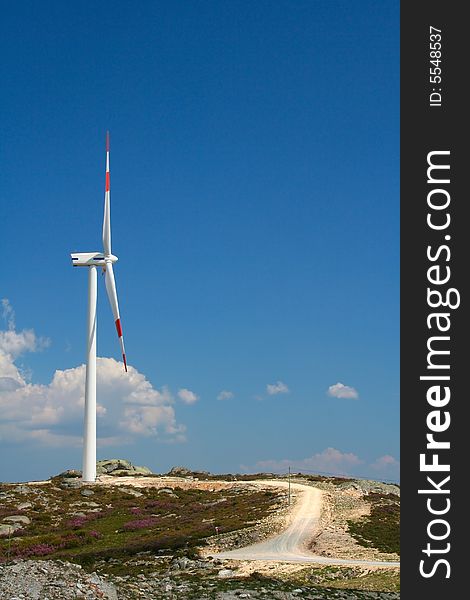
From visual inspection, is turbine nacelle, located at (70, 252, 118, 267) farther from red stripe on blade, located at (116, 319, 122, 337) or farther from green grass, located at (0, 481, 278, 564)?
green grass, located at (0, 481, 278, 564)

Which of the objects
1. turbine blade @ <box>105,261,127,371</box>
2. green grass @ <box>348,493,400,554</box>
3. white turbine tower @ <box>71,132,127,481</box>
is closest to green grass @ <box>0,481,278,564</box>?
white turbine tower @ <box>71,132,127,481</box>

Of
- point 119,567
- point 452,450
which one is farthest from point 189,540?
point 452,450

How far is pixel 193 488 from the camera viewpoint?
342 ft

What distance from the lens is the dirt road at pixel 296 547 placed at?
49.6m

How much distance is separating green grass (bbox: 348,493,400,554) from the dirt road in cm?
373

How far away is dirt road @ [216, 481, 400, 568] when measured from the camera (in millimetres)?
49625

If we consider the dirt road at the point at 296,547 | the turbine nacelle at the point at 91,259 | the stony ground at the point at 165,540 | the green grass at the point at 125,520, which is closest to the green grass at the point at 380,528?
the stony ground at the point at 165,540

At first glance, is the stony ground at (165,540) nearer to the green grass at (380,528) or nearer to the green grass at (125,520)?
the green grass at (125,520)

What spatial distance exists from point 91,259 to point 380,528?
58.3 meters

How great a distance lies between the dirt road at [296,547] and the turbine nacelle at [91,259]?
4529cm

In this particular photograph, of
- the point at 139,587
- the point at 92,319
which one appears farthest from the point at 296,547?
the point at 92,319

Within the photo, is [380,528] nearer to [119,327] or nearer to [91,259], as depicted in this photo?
[119,327]

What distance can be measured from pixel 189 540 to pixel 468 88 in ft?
134

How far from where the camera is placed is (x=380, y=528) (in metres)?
62.3
